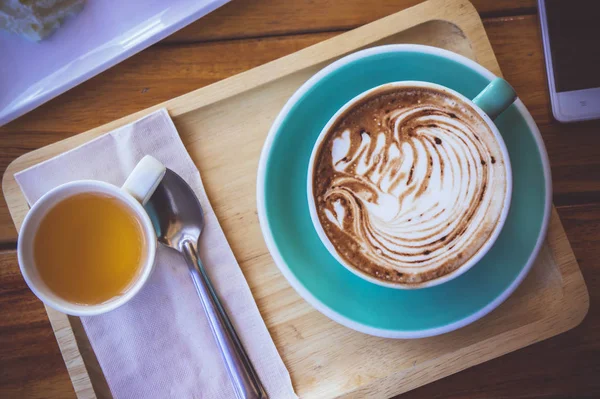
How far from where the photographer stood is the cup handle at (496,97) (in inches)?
27.3

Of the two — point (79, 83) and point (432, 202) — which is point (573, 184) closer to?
point (432, 202)

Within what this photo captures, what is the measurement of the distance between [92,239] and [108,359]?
21 centimetres

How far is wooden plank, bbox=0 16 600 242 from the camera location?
907 millimetres

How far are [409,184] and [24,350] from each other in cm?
78

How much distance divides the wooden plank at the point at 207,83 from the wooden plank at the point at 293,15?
0.7 inches

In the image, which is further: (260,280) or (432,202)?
(260,280)

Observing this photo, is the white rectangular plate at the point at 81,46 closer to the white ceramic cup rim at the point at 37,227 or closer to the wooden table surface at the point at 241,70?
the wooden table surface at the point at 241,70

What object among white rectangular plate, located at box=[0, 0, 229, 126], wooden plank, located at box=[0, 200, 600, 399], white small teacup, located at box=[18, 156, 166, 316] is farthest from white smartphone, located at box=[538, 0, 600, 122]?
white small teacup, located at box=[18, 156, 166, 316]

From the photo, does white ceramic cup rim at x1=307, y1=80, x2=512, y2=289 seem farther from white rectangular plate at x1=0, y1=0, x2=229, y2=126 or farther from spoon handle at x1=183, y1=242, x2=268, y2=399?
white rectangular plate at x1=0, y1=0, x2=229, y2=126

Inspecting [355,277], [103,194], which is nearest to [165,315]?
[103,194]

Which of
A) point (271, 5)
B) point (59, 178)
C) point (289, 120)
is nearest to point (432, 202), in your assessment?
point (289, 120)

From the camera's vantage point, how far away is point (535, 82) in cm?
91

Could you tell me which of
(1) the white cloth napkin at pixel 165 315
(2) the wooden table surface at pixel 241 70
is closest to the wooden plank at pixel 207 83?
(2) the wooden table surface at pixel 241 70

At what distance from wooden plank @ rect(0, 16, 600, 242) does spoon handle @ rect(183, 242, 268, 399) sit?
1.04 ft
